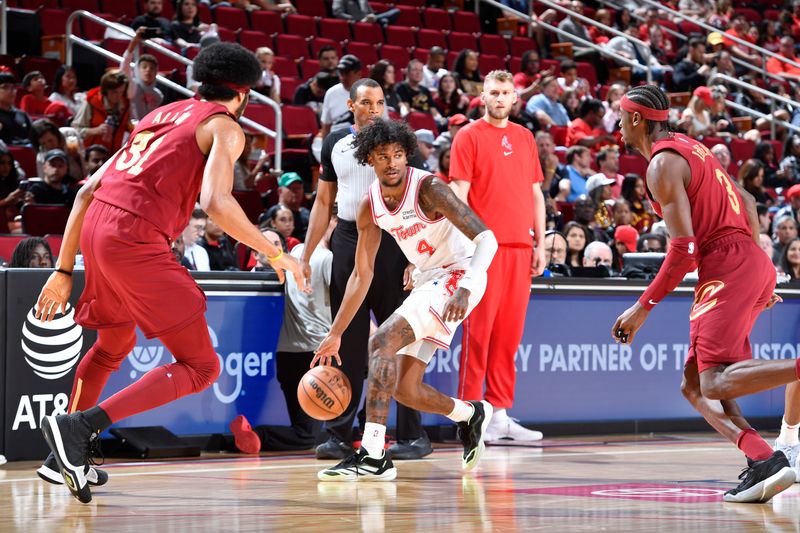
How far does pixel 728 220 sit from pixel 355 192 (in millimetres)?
2426

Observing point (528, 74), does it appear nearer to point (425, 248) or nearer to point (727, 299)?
point (425, 248)

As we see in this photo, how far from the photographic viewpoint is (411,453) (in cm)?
729

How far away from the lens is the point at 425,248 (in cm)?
636

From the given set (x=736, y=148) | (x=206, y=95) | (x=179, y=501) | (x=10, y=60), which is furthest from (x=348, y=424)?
(x=736, y=148)

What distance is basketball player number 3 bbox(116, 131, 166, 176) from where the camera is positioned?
527 centimetres

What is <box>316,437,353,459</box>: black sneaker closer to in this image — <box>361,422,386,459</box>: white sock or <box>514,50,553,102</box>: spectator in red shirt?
<box>361,422,386,459</box>: white sock

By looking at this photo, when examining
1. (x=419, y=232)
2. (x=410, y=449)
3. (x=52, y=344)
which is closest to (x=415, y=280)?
(x=419, y=232)

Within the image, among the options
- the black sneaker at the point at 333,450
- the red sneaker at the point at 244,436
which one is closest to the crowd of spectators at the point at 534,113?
the red sneaker at the point at 244,436

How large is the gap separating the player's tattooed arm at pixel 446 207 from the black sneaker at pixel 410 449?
169 cm

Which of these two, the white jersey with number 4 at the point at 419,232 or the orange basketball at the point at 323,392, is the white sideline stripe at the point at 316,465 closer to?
the orange basketball at the point at 323,392

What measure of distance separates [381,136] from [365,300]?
1461 mm

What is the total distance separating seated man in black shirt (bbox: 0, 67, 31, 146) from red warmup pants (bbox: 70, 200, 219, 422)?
21.6 feet

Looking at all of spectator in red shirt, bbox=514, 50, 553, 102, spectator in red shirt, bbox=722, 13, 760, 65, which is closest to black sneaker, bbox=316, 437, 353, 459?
spectator in red shirt, bbox=514, 50, 553, 102

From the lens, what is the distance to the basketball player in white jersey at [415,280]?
609 cm
